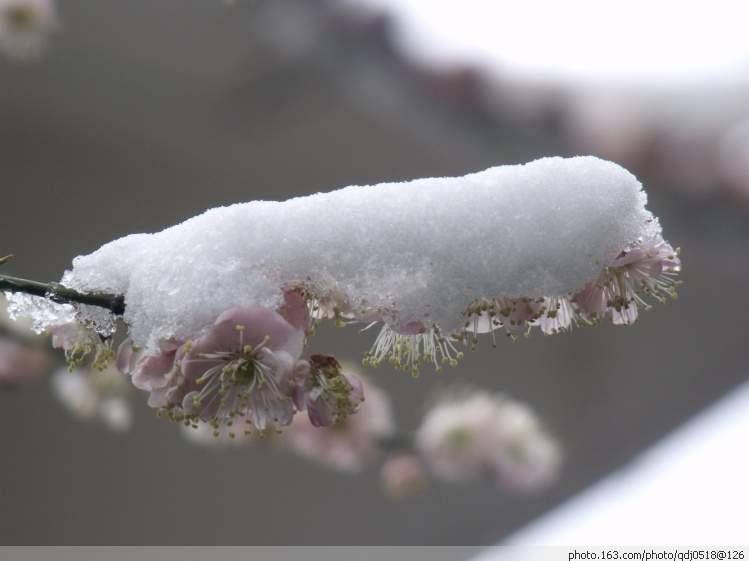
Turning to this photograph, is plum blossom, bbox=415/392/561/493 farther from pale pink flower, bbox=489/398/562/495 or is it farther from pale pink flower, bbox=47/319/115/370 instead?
pale pink flower, bbox=47/319/115/370

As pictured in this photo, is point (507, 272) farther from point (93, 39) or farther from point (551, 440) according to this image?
point (93, 39)

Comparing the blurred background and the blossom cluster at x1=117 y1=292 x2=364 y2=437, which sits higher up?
the blurred background

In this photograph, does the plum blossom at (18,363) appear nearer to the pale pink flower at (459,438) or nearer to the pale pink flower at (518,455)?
the pale pink flower at (459,438)

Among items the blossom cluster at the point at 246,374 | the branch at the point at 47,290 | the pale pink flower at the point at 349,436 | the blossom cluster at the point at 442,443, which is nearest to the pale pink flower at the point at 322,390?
the blossom cluster at the point at 246,374

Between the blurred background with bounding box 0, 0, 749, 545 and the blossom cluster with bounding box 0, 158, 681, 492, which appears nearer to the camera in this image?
the blossom cluster with bounding box 0, 158, 681, 492

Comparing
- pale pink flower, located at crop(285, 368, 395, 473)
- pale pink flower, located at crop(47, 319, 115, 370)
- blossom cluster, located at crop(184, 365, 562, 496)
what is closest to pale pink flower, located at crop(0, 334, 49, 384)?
blossom cluster, located at crop(184, 365, 562, 496)

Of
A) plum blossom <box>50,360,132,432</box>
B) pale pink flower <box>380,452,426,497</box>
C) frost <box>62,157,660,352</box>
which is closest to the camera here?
frost <box>62,157,660,352</box>
